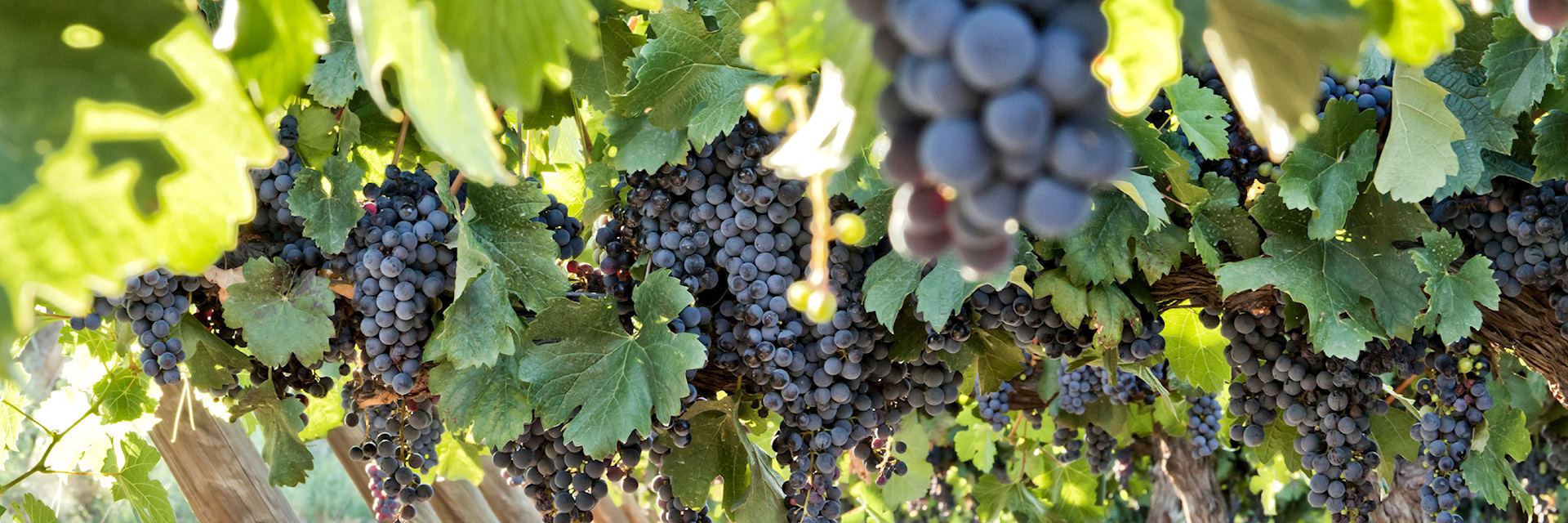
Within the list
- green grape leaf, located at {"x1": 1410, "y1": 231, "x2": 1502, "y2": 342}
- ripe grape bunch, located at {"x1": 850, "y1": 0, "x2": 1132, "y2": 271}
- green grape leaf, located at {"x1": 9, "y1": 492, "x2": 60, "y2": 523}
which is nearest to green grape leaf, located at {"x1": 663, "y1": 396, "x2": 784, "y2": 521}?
green grape leaf, located at {"x1": 1410, "y1": 231, "x2": 1502, "y2": 342}

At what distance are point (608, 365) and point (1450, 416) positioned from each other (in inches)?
47.0

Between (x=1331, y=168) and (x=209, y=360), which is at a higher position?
(x=1331, y=168)

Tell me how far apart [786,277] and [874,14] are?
4.19ft

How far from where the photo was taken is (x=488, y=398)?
5.31 ft

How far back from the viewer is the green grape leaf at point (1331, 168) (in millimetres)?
1465

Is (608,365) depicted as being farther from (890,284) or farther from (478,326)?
(890,284)

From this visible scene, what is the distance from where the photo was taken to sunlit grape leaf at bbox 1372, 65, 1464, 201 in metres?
1.36

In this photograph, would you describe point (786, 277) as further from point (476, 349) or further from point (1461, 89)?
point (1461, 89)

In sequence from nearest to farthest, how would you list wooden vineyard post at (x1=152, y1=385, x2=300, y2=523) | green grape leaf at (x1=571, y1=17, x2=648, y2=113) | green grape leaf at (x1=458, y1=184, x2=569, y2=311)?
1. green grape leaf at (x1=458, y1=184, x2=569, y2=311)
2. green grape leaf at (x1=571, y1=17, x2=648, y2=113)
3. wooden vineyard post at (x1=152, y1=385, x2=300, y2=523)

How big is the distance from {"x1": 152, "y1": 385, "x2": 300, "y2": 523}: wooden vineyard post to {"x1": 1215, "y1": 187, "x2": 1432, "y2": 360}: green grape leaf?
1.85 meters

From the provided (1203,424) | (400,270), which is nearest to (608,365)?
(400,270)

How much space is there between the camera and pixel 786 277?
1.64 metres

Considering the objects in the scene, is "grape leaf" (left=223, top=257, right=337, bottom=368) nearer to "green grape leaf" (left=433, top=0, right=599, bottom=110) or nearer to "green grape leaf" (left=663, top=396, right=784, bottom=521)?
"green grape leaf" (left=663, top=396, right=784, bottom=521)

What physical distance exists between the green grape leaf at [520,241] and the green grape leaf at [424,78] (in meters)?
1.20
